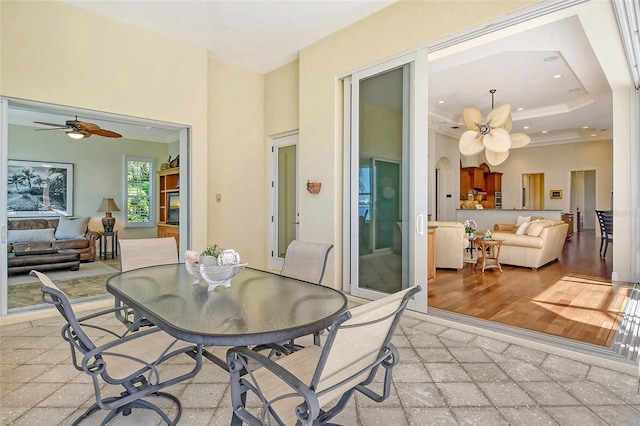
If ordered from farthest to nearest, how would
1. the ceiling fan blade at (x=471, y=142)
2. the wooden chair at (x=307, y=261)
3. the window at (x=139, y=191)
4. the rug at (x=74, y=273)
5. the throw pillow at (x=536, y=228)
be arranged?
1. the window at (x=139, y=191)
2. the ceiling fan blade at (x=471, y=142)
3. the throw pillow at (x=536, y=228)
4. the rug at (x=74, y=273)
5. the wooden chair at (x=307, y=261)

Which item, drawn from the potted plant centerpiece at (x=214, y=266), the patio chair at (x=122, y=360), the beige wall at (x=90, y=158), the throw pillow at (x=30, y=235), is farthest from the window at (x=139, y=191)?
the potted plant centerpiece at (x=214, y=266)

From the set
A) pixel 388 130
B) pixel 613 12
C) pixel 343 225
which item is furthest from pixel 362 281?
pixel 613 12

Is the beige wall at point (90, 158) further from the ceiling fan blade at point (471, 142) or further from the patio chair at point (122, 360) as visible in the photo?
the ceiling fan blade at point (471, 142)

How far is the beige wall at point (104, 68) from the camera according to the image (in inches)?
133

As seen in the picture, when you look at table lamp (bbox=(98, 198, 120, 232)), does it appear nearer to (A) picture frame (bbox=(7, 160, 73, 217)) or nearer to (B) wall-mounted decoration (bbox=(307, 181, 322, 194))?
(A) picture frame (bbox=(7, 160, 73, 217))

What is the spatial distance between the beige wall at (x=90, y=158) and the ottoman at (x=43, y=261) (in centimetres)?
180

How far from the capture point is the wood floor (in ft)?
10.3

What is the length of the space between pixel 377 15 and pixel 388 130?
128 cm

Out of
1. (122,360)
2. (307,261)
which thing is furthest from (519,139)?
(122,360)

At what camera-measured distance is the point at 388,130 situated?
3811 millimetres

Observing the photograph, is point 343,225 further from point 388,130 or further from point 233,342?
point 233,342

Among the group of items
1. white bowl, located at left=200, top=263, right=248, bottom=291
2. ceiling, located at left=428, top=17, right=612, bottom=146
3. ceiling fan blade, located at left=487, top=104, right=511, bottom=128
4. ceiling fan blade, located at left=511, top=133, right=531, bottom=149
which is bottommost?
white bowl, located at left=200, top=263, right=248, bottom=291

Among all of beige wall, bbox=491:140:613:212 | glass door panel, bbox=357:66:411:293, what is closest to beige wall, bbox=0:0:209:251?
glass door panel, bbox=357:66:411:293

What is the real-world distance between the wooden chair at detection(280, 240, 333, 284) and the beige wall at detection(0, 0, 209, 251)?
7.87ft
